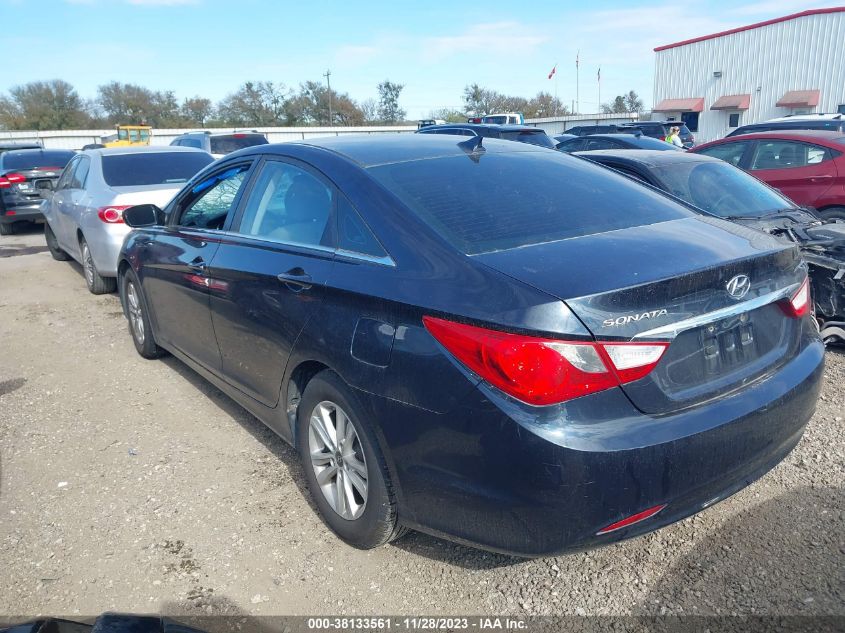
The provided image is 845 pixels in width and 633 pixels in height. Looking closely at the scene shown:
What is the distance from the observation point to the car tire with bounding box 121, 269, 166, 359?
5242 mm

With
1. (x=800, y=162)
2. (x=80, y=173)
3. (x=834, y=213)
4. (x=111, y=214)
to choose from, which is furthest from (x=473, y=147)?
(x=80, y=173)

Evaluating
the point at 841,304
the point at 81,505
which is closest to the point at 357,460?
the point at 81,505

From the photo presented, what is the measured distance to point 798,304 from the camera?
279 cm

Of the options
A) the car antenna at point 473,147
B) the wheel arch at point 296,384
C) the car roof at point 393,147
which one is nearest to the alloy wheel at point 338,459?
the wheel arch at point 296,384

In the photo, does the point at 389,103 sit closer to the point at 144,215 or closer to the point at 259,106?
the point at 259,106

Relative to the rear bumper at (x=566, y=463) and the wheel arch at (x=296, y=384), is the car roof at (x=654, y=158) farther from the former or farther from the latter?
the rear bumper at (x=566, y=463)

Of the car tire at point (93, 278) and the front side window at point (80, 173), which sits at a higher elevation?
the front side window at point (80, 173)

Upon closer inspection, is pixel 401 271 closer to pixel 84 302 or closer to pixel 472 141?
pixel 472 141

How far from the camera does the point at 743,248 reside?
264cm

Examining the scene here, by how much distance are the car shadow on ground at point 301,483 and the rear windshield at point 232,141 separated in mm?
10551

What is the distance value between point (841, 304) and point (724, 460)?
134 inches

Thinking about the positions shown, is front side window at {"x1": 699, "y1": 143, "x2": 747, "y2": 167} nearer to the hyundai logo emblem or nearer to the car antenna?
the car antenna

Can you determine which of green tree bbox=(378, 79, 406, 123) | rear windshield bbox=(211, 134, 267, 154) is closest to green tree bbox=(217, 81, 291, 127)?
green tree bbox=(378, 79, 406, 123)

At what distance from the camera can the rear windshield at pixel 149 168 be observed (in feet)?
25.6
